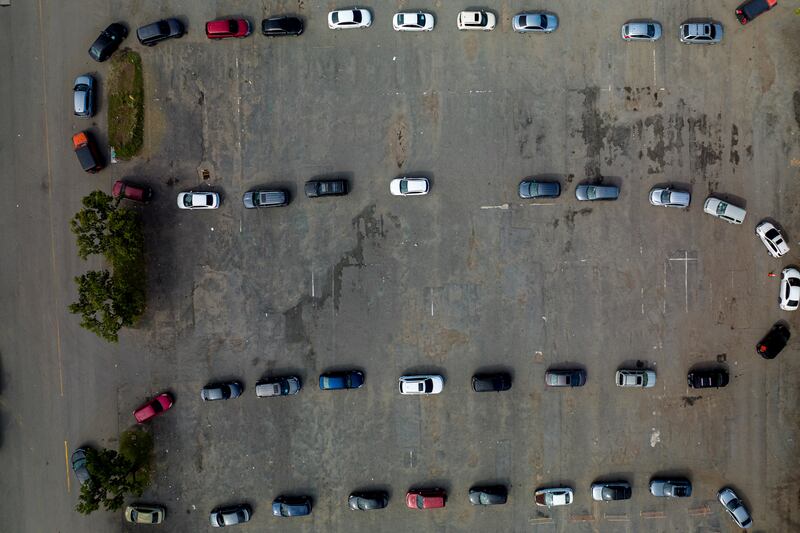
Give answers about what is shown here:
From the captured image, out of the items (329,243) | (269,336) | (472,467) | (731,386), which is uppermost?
(329,243)

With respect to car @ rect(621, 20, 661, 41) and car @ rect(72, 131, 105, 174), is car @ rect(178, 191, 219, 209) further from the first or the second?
car @ rect(621, 20, 661, 41)

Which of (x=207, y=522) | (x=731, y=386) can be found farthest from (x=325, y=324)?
(x=731, y=386)

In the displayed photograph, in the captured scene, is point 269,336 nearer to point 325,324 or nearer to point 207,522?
point 325,324

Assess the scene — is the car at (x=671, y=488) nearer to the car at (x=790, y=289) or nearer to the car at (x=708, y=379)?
the car at (x=708, y=379)

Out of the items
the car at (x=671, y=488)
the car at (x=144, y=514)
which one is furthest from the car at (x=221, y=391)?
the car at (x=671, y=488)

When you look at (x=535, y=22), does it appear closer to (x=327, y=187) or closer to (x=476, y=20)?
(x=476, y=20)

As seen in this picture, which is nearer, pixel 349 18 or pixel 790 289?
pixel 349 18

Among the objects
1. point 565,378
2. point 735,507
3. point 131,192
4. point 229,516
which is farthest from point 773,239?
point 131,192

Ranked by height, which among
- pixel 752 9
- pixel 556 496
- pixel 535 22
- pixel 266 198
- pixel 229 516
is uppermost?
pixel 752 9
